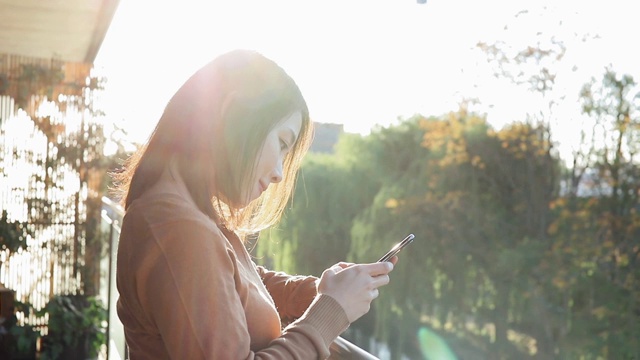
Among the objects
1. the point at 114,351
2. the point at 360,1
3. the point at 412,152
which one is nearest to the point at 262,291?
the point at 114,351

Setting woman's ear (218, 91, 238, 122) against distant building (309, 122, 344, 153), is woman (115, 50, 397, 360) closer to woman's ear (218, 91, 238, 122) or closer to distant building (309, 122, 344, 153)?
woman's ear (218, 91, 238, 122)

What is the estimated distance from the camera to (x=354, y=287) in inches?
34.1

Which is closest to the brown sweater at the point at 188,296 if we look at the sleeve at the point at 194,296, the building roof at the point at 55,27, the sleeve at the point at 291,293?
the sleeve at the point at 194,296

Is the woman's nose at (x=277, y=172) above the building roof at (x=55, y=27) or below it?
below

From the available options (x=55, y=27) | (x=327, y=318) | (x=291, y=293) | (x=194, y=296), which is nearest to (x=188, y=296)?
(x=194, y=296)

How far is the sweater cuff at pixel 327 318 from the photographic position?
83cm

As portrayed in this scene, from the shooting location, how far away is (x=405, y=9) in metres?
12.2

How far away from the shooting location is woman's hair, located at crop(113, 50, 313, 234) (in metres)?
0.88

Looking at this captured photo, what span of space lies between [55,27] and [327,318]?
341cm

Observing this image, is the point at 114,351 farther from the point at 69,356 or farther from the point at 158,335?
the point at 158,335

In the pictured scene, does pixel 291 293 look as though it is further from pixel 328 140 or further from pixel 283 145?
pixel 328 140

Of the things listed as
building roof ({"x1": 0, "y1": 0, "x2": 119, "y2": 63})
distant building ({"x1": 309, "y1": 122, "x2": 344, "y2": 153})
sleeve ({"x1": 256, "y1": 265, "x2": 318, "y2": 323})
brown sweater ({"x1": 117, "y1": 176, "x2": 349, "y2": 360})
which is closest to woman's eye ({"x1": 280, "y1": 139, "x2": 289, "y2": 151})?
brown sweater ({"x1": 117, "y1": 176, "x2": 349, "y2": 360})

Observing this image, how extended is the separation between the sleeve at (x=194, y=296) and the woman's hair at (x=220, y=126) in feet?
0.36

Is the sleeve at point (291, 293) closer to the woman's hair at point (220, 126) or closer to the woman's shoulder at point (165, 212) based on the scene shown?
the woman's hair at point (220, 126)
